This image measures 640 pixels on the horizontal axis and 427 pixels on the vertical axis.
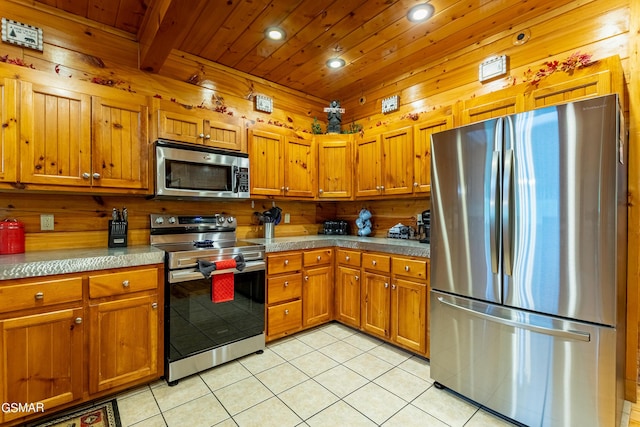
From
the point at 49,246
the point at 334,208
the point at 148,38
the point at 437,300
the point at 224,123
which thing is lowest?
the point at 437,300

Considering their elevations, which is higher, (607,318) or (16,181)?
(16,181)

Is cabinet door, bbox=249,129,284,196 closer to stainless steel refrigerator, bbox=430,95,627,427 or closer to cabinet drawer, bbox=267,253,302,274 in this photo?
cabinet drawer, bbox=267,253,302,274

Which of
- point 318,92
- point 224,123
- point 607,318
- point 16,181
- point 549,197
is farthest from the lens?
point 318,92

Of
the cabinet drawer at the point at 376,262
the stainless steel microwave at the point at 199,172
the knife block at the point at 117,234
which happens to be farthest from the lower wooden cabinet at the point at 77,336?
the cabinet drawer at the point at 376,262

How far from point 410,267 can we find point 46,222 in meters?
2.80

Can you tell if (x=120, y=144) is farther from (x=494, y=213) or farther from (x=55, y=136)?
(x=494, y=213)

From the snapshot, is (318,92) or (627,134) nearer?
(627,134)

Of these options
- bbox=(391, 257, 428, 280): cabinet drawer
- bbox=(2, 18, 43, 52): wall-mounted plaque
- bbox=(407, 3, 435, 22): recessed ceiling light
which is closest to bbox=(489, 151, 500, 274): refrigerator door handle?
bbox=(391, 257, 428, 280): cabinet drawer

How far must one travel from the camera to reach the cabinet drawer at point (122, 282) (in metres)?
1.85

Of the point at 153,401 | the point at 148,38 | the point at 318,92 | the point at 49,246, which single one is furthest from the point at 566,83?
the point at 49,246

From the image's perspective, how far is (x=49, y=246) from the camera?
2211 millimetres

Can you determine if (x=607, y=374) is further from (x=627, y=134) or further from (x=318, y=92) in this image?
(x=318, y=92)

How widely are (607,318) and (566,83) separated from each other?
4.79 ft

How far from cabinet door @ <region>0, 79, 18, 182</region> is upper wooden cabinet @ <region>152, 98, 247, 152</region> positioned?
0.78 metres
